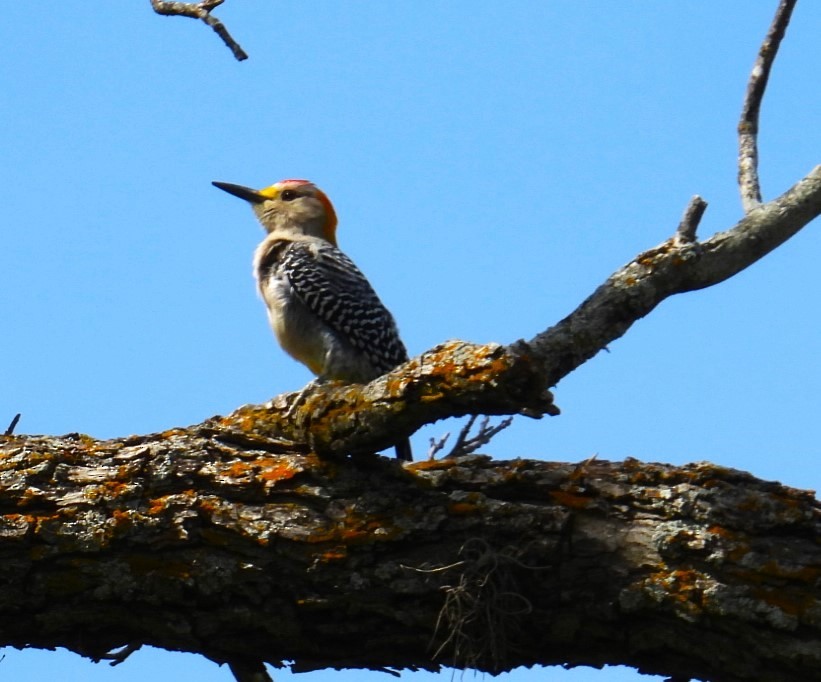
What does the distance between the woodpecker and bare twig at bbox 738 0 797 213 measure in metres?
2.86

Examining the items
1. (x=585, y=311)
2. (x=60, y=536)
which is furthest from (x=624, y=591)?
(x=60, y=536)

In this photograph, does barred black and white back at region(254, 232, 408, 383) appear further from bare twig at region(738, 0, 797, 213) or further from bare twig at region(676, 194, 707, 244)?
bare twig at region(676, 194, 707, 244)

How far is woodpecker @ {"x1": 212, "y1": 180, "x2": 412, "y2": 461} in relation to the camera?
22.0 feet

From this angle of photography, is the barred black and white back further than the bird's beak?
No

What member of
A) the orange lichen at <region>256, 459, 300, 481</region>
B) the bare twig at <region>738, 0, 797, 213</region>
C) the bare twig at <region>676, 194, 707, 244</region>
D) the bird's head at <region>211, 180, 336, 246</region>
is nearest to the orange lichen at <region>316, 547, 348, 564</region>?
the orange lichen at <region>256, 459, 300, 481</region>

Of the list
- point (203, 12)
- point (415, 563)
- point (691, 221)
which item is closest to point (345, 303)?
point (203, 12)

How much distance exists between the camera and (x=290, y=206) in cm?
821

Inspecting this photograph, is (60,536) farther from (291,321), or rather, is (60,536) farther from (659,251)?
(291,321)

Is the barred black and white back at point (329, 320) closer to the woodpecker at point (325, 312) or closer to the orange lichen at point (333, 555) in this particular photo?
the woodpecker at point (325, 312)

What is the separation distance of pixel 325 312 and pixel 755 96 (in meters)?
3.17

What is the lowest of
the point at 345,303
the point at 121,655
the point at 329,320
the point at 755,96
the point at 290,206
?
the point at 121,655

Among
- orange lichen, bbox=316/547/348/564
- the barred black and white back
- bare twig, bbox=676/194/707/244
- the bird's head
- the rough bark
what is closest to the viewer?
the rough bark

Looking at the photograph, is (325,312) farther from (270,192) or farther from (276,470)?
(276,470)

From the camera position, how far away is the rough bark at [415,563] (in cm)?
329
